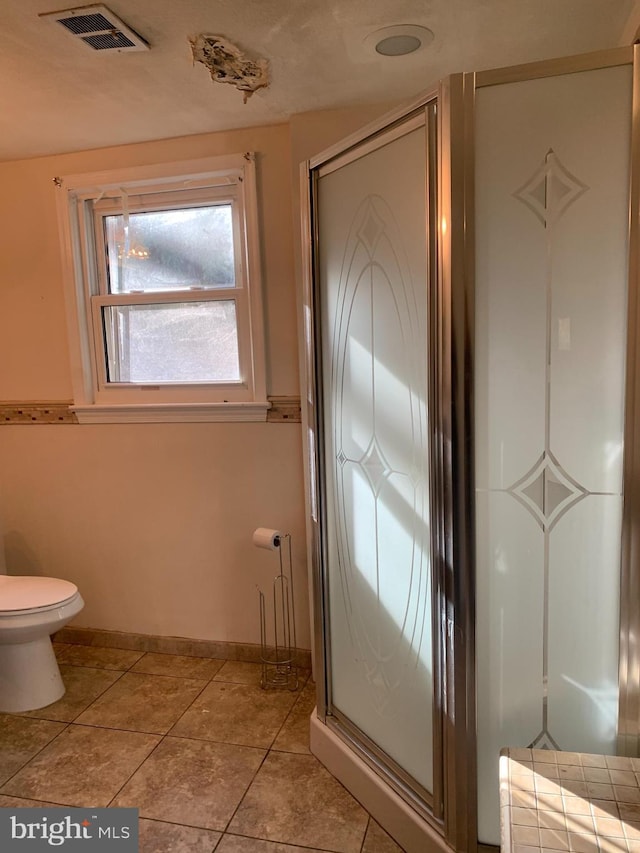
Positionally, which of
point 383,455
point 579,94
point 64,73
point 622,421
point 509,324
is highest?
point 64,73

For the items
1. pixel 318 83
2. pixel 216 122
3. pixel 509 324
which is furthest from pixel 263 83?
pixel 509 324

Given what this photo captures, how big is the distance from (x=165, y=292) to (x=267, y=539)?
1177 mm

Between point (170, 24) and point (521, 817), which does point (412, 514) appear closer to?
point (521, 817)

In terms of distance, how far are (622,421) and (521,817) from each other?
2.88 feet

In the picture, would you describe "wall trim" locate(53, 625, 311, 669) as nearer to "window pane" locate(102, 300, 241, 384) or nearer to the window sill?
the window sill

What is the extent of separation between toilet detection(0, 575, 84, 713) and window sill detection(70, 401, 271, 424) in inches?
29.9

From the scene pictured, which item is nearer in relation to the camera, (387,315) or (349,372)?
(387,315)

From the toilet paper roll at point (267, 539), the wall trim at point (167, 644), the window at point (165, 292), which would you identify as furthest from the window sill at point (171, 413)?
the wall trim at point (167, 644)

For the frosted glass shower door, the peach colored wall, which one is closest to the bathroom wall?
the peach colored wall

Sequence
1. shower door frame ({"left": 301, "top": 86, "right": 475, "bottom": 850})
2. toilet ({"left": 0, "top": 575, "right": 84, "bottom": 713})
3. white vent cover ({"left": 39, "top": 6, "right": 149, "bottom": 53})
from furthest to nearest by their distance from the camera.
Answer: toilet ({"left": 0, "top": 575, "right": 84, "bottom": 713}) < white vent cover ({"left": 39, "top": 6, "right": 149, "bottom": 53}) < shower door frame ({"left": 301, "top": 86, "right": 475, "bottom": 850})

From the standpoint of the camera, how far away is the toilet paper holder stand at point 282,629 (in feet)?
8.60

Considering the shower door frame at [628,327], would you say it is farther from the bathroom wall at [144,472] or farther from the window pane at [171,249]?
the window pane at [171,249]

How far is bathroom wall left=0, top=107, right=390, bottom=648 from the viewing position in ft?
8.23

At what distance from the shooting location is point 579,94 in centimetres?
130
